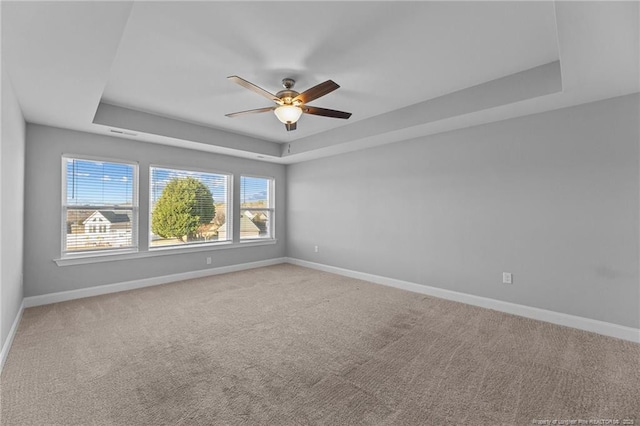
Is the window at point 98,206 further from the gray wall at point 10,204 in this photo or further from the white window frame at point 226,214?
the gray wall at point 10,204

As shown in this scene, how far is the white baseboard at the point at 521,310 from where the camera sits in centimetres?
281

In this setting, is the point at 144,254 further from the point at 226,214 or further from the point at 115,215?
the point at 226,214

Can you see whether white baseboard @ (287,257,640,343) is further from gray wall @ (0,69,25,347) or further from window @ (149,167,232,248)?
gray wall @ (0,69,25,347)

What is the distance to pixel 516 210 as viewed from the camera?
3.48 m

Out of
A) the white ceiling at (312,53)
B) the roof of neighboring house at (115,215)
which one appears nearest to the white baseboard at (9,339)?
the roof of neighboring house at (115,215)

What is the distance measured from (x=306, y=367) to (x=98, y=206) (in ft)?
12.8

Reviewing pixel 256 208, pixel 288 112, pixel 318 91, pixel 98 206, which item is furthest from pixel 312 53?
pixel 256 208

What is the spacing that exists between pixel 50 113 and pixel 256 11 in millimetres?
2962

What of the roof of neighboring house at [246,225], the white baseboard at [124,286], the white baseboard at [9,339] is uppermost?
the roof of neighboring house at [246,225]

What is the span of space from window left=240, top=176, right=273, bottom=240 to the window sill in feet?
0.92

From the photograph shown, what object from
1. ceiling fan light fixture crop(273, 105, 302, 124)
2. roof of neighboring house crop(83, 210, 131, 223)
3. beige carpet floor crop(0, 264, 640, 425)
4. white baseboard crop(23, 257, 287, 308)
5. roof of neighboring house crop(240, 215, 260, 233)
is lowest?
beige carpet floor crop(0, 264, 640, 425)

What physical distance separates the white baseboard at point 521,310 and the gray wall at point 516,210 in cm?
7

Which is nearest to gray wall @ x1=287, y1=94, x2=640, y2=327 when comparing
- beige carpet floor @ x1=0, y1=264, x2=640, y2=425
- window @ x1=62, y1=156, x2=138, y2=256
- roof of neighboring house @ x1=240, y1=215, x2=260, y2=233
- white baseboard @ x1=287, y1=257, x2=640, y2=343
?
white baseboard @ x1=287, y1=257, x2=640, y2=343

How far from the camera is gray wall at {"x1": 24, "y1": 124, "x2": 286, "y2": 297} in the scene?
3.64 metres
